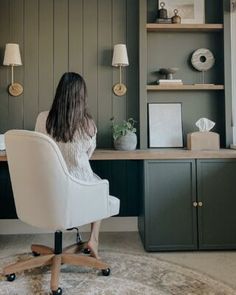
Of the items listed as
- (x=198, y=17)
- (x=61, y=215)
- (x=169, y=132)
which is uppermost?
(x=198, y=17)

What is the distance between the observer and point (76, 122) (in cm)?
217

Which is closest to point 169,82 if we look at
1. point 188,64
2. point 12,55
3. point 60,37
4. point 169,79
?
point 169,79

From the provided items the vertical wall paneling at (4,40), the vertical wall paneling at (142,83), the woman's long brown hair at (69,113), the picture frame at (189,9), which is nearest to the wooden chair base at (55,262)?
the woman's long brown hair at (69,113)

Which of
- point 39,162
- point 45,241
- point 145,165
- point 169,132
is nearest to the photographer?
point 39,162

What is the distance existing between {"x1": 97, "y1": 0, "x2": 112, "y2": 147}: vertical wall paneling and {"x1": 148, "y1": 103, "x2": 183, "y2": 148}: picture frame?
0.41 m

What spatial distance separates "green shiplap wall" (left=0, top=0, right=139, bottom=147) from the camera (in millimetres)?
3158

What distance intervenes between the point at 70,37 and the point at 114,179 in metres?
1.41

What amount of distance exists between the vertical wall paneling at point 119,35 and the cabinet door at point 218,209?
102 cm

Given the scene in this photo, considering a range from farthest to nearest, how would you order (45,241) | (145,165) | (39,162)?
1. (45,241)
2. (145,165)
3. (39,162)

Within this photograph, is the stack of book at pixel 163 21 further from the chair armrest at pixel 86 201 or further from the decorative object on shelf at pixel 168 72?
the chair armrest at pixel 86 201

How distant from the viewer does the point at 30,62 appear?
3174 mm

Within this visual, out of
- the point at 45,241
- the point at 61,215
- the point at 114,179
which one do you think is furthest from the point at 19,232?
the point at 61,215

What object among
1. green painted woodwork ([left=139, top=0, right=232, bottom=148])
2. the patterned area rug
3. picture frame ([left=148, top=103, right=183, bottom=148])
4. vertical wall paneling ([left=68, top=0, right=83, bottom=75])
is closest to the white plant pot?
picture frame ([left=148, top=103, right=183, bottom=148])

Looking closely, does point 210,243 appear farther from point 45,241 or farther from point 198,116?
point 45,241
